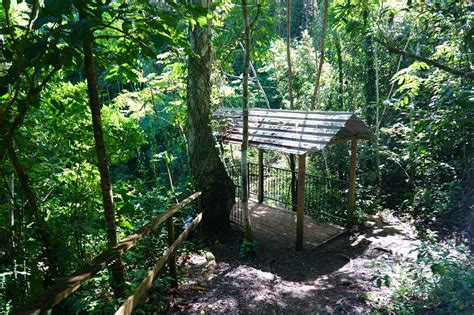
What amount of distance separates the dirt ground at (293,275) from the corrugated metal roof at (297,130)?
6.87 ft

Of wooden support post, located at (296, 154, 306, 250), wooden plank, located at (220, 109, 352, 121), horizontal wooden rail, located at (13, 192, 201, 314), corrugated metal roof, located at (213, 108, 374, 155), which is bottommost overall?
wooden support post, located at (296, 154, 306, 250)

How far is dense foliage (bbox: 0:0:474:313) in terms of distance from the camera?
92.0 inches

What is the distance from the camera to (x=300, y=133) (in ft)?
23.1

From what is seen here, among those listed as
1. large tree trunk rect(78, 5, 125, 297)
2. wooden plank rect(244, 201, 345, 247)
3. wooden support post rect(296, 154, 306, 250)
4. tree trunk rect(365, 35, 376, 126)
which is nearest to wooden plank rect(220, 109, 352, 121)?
wooden support post rect(296, 154, 306, 250)

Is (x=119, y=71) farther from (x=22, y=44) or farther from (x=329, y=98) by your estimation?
(x=329, y=98)

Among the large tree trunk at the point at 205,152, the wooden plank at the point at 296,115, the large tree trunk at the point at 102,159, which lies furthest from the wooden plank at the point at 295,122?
the large tree trunk at the point at 102,159

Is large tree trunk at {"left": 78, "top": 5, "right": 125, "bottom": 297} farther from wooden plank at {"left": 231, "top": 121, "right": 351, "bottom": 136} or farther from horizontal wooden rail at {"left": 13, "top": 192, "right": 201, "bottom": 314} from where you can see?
wooden plank at {"left": 231, "top": 121, "right": 351, "bottom": 136}

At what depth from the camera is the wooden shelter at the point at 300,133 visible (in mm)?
6672

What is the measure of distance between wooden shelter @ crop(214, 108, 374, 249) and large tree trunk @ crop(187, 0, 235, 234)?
2.86 feet

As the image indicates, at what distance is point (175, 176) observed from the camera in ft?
54.9

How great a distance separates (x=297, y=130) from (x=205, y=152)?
196cm

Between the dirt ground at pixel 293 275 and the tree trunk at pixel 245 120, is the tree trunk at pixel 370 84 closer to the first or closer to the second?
the dirt ground at pixel 293 275

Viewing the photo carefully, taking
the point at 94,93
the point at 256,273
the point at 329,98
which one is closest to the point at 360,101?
the point at 329,98

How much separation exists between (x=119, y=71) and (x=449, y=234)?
7.50 metres
